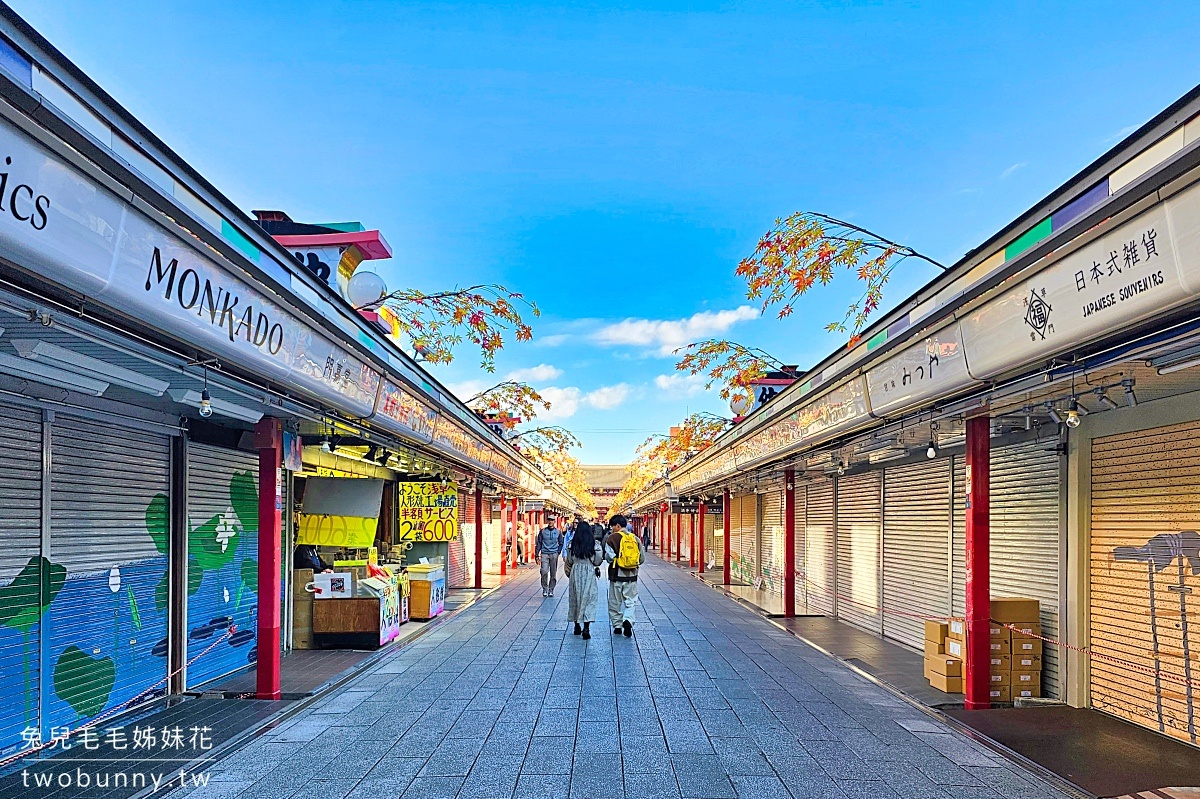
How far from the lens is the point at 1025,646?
25.7ft

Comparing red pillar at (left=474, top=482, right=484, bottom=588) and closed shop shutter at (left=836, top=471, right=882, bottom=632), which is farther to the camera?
red pillar at (left=474, top=482, right=484, bottom=588)

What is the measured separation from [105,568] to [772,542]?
16310 mm

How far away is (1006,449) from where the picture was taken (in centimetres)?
925

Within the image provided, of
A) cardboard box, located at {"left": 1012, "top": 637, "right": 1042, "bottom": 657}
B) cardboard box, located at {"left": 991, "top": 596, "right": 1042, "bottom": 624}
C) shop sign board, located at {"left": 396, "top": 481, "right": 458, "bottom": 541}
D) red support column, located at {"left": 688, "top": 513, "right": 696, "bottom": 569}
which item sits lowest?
red support column, located at {"left": 688, "top": 513, "right": 696, "bottom": 569}

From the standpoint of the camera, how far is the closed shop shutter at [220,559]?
8.35 meters

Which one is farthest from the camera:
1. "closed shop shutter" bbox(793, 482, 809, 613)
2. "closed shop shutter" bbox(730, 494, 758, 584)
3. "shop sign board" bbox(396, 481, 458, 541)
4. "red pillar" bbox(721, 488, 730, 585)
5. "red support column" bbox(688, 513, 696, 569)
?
"red support column" bbox(688, 513, 696, 569)

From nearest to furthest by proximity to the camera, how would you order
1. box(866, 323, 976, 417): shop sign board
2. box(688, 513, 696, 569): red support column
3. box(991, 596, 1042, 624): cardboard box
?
box(866, 323, 976, 417): shop sign board < box(991, 596, 1042, 624): cardboard box < box(688, 513, 696, 569): red support column

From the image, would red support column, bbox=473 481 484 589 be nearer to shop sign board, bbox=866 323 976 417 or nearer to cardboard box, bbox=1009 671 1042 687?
shop sign board, bbox=866 323 976 417

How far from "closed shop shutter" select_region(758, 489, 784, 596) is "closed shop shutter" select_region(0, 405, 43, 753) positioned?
617 inches

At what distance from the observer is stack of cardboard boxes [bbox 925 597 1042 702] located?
7.74 meters

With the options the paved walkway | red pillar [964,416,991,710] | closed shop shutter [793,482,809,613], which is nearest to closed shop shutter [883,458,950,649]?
the paved walkway

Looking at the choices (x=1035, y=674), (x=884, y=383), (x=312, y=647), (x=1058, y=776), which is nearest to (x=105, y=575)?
(x=312, y=647)

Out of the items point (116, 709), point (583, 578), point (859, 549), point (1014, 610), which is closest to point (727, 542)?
point (859, 549)

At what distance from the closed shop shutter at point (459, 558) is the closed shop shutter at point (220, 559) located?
948 centimetres
